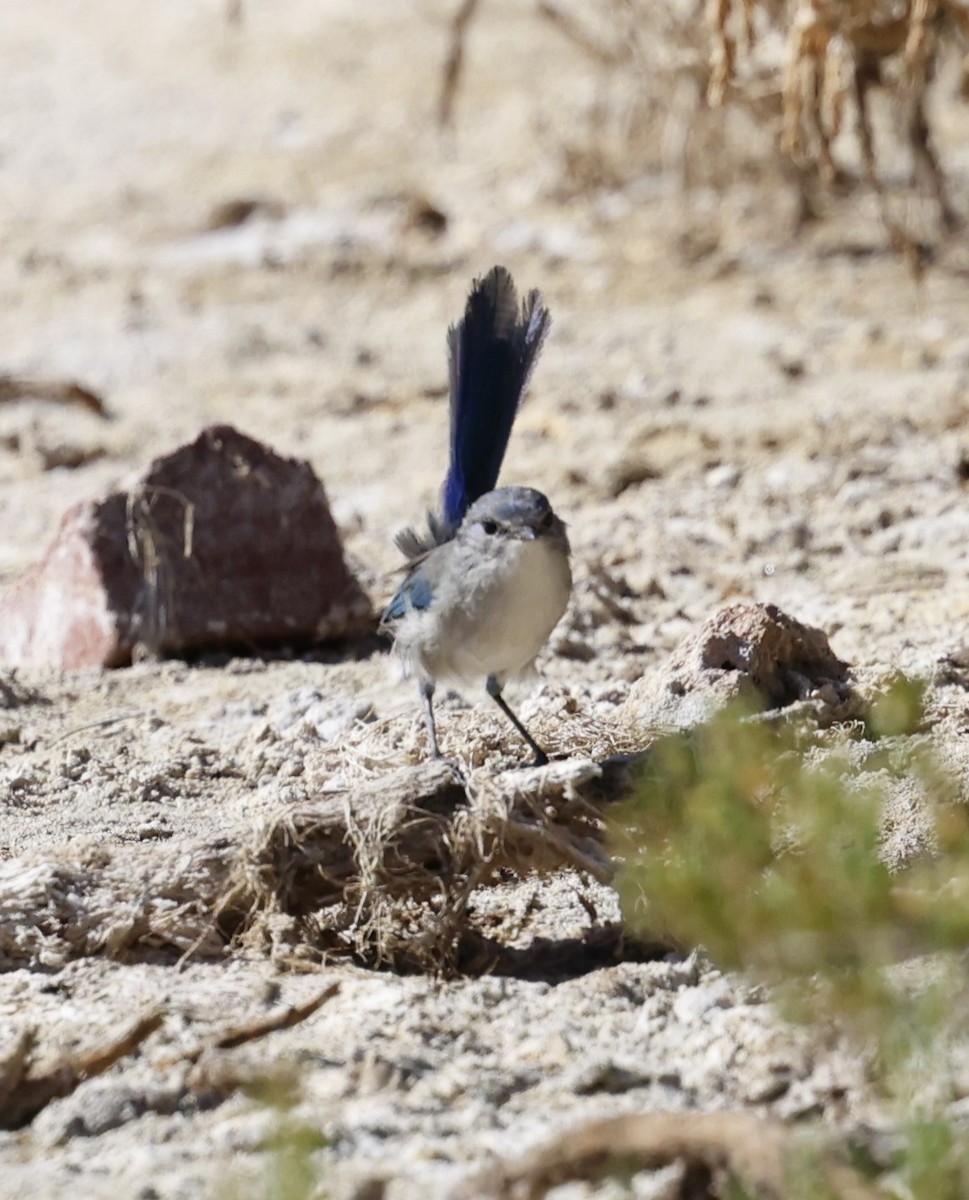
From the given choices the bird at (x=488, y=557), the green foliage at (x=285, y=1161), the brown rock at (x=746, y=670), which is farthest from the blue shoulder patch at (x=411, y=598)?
the green foliage at (x=285, y=1161)

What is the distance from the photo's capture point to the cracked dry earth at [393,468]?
9.62 feet

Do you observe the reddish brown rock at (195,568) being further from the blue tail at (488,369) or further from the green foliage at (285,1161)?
the green foliage at (285,1161)

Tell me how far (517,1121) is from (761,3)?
528 centimetres

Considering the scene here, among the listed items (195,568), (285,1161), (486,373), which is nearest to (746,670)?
(486,373)

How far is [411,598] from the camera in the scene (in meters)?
4.25

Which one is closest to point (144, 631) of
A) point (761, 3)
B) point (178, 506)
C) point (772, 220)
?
point (178, 506)

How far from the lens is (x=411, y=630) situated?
→ 4.16 m

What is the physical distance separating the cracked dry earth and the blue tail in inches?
22.4

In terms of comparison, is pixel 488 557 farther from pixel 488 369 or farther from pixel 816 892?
pixel 816 892

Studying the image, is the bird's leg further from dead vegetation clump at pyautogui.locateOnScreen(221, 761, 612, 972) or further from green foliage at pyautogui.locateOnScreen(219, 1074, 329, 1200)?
green foliage at pyautogui.locateOnScreen(219, 1074, 329, 1200)

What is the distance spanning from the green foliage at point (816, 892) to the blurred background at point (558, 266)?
1.35 m

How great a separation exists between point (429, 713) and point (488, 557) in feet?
1.13

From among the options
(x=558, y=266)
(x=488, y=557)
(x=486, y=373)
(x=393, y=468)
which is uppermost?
(x=558, y=266)

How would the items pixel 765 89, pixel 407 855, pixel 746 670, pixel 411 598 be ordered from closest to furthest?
pixel 407 855, pixel 746 670, pixel 411 598, pixel 765 89
